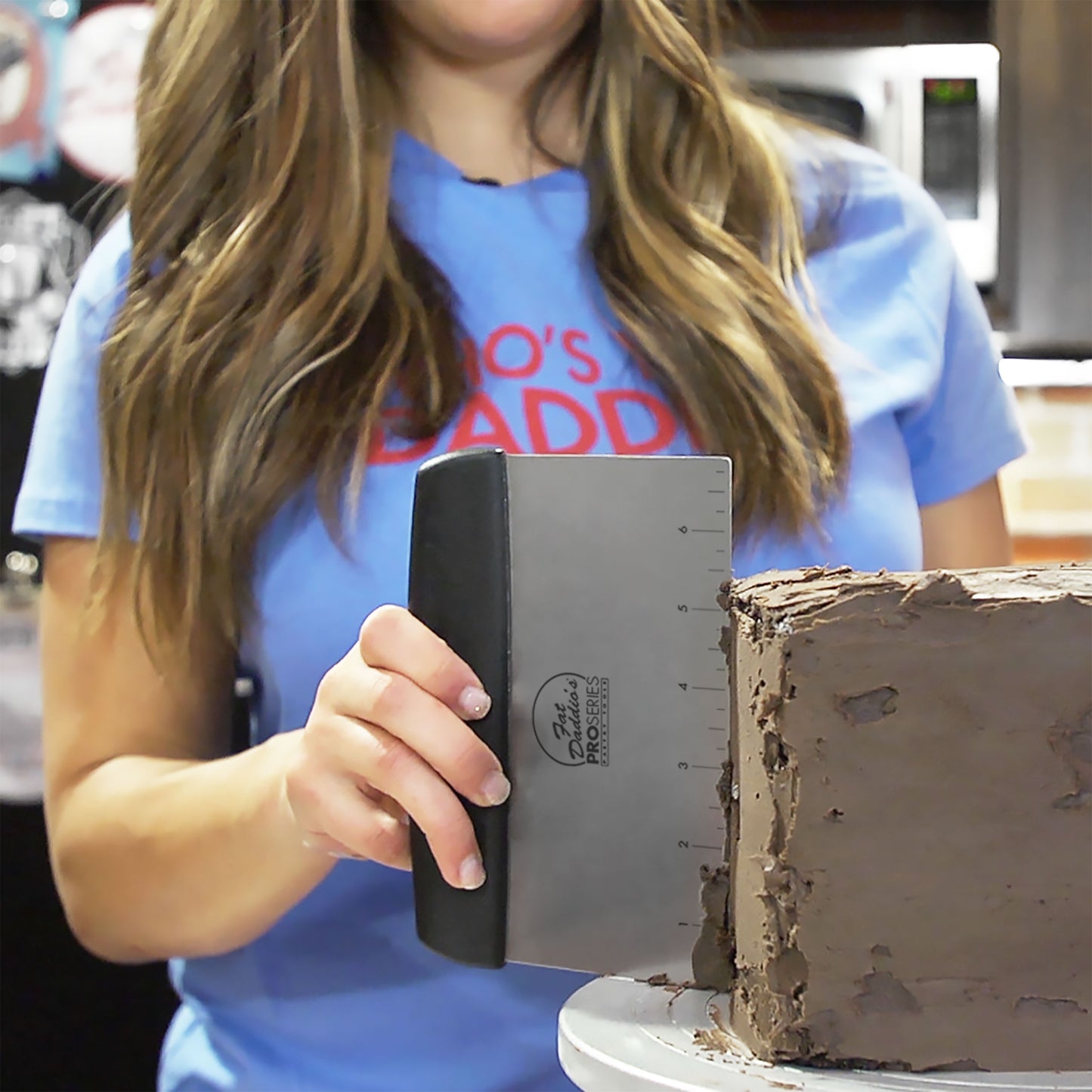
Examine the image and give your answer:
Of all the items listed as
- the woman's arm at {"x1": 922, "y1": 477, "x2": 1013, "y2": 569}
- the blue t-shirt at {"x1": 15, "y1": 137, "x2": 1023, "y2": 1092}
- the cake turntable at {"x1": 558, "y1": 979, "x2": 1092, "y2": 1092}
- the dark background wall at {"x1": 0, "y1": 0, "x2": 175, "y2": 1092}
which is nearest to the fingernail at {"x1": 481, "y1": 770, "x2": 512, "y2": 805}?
the cake turntable at {"x1": 558, "y1": 979, "x2": 1092, "y2": 1092}

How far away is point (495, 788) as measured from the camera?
67 centimetres

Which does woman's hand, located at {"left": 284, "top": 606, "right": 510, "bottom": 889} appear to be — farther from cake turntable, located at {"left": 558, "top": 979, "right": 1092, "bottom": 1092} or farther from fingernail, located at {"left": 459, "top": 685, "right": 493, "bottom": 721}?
cake turntable, located at {"left": 558, "top": 979, "right": 1092, "bottom": 1092}

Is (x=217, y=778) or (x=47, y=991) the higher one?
(x=217, y=778)

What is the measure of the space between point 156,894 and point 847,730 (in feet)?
1.65

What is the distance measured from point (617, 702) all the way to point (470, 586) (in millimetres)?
106

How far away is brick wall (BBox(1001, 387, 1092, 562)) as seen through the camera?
69.5 inches

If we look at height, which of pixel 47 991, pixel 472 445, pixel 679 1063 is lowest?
pixel 47 991

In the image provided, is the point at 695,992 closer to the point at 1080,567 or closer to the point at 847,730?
the point at 847,730

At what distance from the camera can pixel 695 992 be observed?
69 centimetres

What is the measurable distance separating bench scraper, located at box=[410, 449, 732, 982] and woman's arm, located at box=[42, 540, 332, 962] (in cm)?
15

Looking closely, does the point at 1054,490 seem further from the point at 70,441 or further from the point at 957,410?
the point at 70,441

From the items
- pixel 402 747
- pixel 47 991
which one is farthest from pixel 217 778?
pixel 47 991

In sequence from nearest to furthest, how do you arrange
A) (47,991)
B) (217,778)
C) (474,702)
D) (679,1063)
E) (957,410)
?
1. (679,1063)
2. (474,702)
3. (217,778)
4. (957,410)
5. (47,991)

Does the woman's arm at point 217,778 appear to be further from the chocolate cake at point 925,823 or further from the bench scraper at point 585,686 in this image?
the chocolate cake at point 925,823
